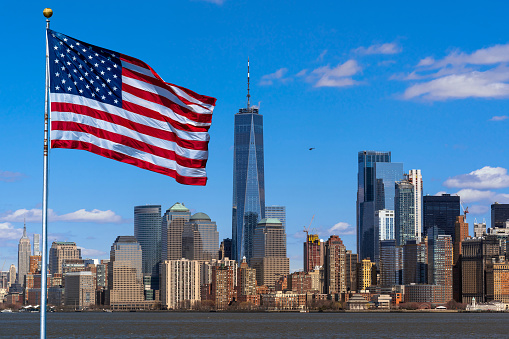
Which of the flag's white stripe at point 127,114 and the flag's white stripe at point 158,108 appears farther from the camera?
the flag's white stripe at point 158,108

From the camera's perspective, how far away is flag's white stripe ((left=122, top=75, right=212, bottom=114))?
3309 centimetres

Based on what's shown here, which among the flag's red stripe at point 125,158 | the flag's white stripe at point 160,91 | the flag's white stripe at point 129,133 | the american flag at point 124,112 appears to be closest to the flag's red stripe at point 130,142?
the american flag at point 124,112

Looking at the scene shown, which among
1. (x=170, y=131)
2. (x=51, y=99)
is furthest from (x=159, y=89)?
(x=51, y=99)

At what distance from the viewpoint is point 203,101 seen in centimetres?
3434

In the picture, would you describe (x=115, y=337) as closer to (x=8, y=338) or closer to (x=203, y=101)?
(x=8, y=338)

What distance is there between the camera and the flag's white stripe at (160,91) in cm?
3309

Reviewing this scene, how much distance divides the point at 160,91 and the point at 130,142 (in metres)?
2.17

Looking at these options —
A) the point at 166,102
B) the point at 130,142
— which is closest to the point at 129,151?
the point at 130,142

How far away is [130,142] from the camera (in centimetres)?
3278

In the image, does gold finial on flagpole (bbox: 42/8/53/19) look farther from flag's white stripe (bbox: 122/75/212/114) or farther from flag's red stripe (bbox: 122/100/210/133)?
flag's red stripe (bbox: 122/100/210/133)

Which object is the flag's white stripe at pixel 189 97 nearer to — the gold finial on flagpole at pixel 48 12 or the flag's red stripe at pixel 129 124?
the flag's red stripe at pixel 129 124

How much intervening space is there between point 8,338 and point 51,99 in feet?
440

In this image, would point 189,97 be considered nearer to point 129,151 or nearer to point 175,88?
point 175,88

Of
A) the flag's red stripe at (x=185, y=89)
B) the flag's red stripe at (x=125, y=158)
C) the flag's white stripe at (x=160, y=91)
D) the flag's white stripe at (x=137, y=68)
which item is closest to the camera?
the flag's red stripe at (x=125, y=158)
